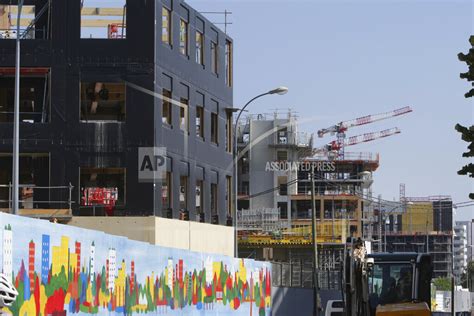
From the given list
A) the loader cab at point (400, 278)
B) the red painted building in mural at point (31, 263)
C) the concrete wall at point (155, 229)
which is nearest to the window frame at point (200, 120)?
the concrete wall at point (155, 229)

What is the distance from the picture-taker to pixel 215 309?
142ft

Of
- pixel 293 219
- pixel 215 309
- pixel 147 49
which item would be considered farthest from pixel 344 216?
pixel 215 309

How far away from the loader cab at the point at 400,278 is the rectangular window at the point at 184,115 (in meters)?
30.4

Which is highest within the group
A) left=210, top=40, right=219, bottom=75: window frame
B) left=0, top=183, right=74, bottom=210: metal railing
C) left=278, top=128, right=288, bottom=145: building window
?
left=278, top=128, right=288, bottom=145: building window

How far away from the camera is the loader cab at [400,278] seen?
29234 mm

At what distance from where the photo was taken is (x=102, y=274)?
26.2m

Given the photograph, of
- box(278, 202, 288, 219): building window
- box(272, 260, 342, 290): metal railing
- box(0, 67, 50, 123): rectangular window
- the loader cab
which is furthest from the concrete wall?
box(278, 202, 288, 219): building window

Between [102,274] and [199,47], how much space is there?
125ft

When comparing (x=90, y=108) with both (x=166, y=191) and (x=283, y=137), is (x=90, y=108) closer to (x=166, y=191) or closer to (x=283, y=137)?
(x=166, y=191)

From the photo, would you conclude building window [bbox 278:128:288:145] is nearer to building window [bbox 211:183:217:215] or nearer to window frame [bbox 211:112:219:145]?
building window [bbox 211:183:217:215]

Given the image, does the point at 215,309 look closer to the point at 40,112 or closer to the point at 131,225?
the point at 131,225

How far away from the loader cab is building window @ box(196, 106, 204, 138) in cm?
3333

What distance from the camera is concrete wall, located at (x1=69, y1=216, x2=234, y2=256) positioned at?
54000 mm

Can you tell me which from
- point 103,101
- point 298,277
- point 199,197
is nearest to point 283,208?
point 298,277
